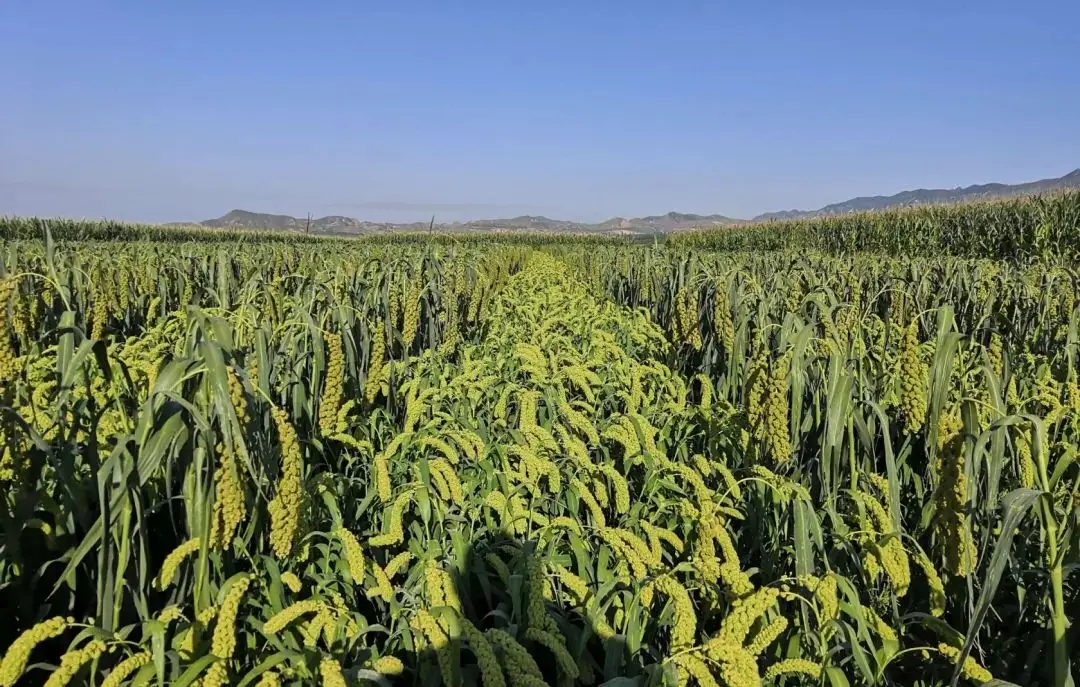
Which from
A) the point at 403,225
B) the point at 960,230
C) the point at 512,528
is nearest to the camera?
the point at 512,528

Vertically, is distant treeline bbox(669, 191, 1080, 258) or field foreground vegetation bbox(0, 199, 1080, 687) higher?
distant treeline bbox(669, 191, 1080, 258)

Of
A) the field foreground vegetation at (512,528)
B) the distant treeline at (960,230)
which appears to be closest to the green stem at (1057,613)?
the field foreground vegetation at (512,528)

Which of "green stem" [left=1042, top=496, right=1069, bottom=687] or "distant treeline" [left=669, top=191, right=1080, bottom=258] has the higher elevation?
"distant treeline" [left=669, top=191, right=1080, bottom=258]

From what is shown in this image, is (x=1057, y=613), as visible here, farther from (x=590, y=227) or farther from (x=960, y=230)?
(x=590, y=227)

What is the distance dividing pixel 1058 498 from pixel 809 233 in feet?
93.5

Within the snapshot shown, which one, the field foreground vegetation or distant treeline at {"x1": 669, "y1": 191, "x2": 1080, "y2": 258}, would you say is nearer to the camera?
the field foreground vegetation

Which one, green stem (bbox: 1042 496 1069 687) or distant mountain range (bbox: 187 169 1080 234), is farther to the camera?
distant mountain range (bbox: 187 169 1080 234)

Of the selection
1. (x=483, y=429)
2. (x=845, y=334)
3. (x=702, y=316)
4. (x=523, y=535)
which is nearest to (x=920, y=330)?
(x=702, y=316)

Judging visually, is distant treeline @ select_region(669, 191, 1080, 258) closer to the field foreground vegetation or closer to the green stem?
the field foreground vegetation

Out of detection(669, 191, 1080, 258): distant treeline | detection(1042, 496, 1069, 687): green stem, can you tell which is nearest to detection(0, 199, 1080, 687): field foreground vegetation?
detection(1042, 496, 1069, 687): green stem

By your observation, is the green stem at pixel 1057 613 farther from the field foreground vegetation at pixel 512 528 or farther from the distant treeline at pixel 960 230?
the distant treeline at pixel 960 230

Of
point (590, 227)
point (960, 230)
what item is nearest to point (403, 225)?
point (960, 230)

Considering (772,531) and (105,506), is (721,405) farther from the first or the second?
(105,506)

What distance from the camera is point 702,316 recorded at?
4.50m
